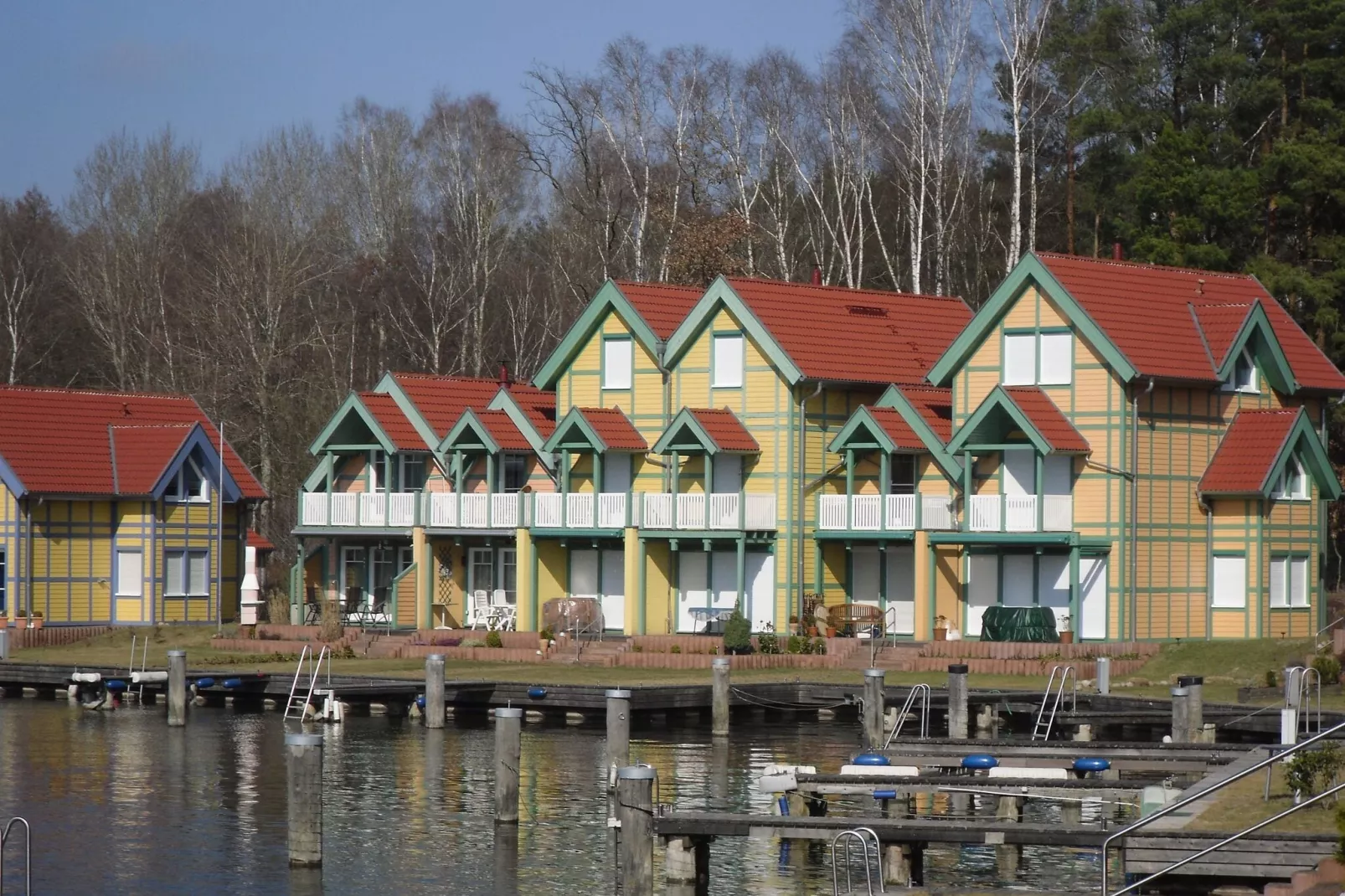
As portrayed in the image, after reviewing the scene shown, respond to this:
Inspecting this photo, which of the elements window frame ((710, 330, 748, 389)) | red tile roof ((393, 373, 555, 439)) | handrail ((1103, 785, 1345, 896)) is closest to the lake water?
handrail ((1103, 785, 1345, 896))

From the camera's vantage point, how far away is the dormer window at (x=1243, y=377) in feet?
179

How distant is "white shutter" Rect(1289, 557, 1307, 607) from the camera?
54.6 m

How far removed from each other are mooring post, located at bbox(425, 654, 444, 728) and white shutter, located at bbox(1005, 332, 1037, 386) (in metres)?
16.5

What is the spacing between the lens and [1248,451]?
5362 centimetres

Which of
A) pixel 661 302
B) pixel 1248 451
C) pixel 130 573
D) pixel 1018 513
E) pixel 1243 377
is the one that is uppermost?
pixel 661 302

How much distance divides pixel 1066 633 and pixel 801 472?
837 centimetres

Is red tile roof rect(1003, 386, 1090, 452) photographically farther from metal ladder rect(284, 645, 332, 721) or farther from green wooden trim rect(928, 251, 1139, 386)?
metal ladder rect(284, 645, 332, 721)

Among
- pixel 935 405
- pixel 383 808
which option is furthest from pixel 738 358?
pixel 383 808

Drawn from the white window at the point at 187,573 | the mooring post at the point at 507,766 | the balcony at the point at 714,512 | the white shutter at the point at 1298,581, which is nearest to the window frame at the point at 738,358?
the balcony at the point at 714,512

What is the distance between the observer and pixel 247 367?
83750 mm

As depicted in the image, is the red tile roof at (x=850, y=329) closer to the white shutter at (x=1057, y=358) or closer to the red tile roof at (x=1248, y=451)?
the white shutter at (x=1057, y=358)

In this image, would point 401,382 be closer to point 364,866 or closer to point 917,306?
point 917,306

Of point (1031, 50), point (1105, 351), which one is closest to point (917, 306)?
point (1105, 351)

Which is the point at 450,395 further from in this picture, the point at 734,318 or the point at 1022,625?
the point at 1022,625
